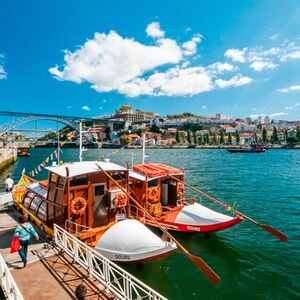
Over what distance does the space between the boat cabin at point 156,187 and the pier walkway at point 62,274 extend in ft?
17.6

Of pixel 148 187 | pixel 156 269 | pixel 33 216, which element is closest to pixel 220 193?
pixel 148 187

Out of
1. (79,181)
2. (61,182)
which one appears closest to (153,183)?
(79,181)

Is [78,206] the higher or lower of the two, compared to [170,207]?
higher

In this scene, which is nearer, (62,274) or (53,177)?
(62,274)

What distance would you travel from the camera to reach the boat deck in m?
7.21

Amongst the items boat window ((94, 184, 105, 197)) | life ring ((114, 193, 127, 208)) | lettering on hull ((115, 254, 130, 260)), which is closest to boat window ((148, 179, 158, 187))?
life ring ((114, 193, 127, 208))

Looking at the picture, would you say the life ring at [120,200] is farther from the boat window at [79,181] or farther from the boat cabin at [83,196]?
the boat window at [79,181]

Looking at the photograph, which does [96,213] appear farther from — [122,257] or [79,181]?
[122,257]

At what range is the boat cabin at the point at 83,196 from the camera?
35.9 ft

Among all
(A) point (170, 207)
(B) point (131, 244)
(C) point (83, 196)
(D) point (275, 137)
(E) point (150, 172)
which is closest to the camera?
(B) point (131, 244)

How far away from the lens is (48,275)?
8141 mm

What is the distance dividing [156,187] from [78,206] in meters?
5.47

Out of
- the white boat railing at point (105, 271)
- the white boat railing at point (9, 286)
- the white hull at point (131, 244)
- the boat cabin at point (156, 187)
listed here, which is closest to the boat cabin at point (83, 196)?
the white boat railing at point (105, 271)

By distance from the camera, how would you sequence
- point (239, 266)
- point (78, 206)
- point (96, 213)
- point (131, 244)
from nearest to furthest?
1. point (131, 244)
2. point (78, 206)
3. point (96, 213)
4. point (239, 266)
